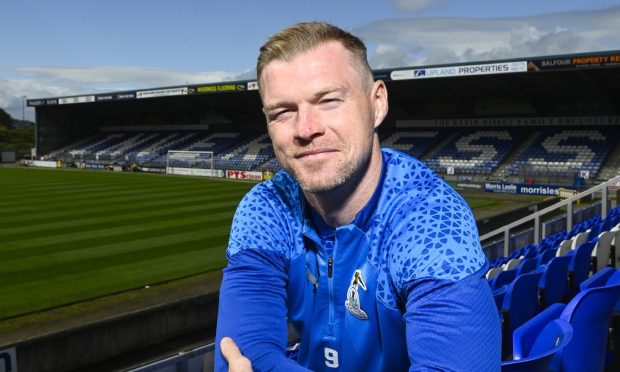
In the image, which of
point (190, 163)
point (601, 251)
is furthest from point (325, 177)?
point (190, 163)

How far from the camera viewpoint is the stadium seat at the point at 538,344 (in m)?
1.80

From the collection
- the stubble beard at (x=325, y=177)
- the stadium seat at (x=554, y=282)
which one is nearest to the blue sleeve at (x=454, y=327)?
the stubble beard at (x=325, y=177)

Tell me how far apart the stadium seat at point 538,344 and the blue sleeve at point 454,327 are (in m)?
0.71

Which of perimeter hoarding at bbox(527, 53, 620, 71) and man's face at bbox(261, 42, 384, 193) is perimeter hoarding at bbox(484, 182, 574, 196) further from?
man's face at bbox(261, 42, 384, 193)

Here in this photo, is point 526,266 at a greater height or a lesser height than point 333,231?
lesser

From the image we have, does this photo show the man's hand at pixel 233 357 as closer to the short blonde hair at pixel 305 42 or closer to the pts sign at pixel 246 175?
the short blonde hair at pixel 305 42

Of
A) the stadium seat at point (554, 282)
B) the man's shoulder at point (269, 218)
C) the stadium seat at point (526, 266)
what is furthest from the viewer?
the stadium seat at point (526, 266)

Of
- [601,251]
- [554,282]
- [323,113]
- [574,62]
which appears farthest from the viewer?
[574,62]

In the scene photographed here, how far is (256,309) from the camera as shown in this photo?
1.40 metres

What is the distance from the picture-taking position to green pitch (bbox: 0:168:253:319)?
8.95 metres

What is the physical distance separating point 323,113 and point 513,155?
32.7m

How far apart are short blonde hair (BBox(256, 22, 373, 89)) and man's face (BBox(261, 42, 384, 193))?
0.6 inches

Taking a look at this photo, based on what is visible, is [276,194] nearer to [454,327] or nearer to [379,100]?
[379,100]

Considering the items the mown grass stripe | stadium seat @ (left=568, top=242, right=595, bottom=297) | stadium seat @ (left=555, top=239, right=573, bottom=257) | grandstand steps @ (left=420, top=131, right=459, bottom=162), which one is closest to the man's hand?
stadium seat @ (left=568, top=242, right=595, bottom=297)
